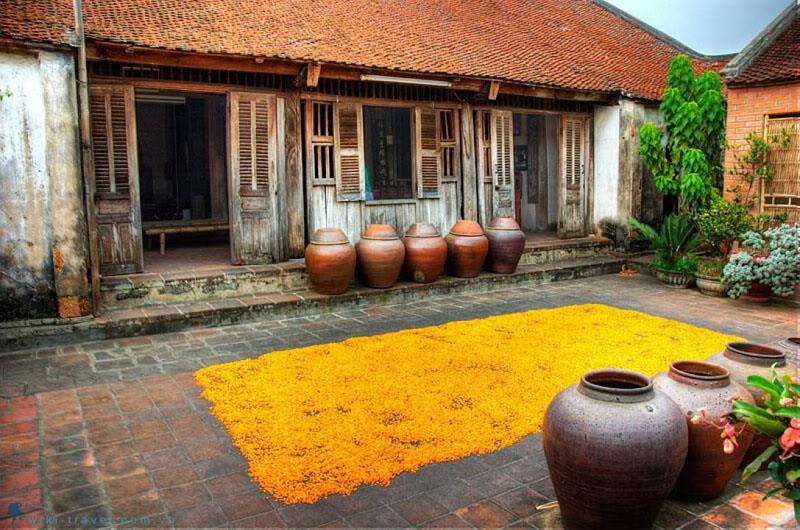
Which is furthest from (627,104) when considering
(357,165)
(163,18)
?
(163,18)

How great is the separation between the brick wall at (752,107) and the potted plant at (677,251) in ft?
3.15

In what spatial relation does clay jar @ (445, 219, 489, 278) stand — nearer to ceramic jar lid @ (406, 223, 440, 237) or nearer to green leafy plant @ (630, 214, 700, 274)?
ceramic jar lid @ (406, 223, 440, 237)

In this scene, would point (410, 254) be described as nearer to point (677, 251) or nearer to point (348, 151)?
point (348, 151)

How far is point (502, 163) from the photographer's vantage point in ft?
36.0

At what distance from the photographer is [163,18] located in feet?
27.3

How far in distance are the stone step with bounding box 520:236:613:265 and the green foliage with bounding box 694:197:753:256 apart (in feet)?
7.69

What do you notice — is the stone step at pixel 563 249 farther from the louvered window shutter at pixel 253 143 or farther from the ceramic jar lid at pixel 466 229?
the louvered window shutter at pixel 253 143

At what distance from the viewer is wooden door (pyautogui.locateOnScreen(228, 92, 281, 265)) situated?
27.9 feet

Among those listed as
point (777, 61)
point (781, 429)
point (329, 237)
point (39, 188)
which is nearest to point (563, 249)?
point (777, 61)

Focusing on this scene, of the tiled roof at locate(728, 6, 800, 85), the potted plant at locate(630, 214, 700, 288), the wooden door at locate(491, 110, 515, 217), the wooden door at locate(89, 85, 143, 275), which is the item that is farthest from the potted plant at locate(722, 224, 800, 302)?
the wooden door at locate(89, 85, 143, 275)

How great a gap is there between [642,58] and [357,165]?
7831 mm

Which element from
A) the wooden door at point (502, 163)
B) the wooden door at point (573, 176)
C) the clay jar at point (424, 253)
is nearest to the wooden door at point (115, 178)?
the clay jar at point (424, 253)

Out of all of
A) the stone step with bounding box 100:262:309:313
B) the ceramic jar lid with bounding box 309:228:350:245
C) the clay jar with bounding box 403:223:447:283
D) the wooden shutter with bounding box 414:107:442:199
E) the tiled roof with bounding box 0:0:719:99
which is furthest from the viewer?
the wooden shutter with bounding box 414:107:442:199

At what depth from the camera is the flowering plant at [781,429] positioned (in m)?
2.38
